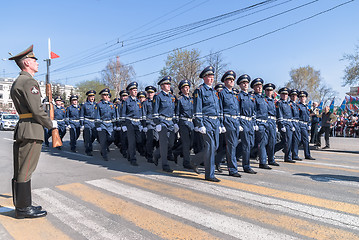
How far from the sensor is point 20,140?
3.71 metres

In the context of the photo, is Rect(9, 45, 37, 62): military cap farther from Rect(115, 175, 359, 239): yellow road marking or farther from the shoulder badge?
Rect(115, 175, 359, 239): yellow road marking

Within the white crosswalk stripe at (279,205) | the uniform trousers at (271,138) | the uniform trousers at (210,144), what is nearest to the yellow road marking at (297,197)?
the white crosswalk stripe at (279,205)

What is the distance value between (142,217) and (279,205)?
6.43ft

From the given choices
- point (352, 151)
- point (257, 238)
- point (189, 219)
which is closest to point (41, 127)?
point (189, 219)

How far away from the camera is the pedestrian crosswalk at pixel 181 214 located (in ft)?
10.5

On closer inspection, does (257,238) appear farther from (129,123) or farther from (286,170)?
(129,123)

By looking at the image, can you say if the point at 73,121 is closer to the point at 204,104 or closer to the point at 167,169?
the point at 167,169

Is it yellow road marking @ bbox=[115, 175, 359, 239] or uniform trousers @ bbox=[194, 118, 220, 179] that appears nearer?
yellow road marking @ bbox=[115, 175, 359, 239]

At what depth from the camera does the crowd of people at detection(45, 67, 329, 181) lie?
19.8ft

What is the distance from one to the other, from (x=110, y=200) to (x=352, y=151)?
1012 cm

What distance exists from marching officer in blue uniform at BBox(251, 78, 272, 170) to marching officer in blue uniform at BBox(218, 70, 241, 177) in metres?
1.23

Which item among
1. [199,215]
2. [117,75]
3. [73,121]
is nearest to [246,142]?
[199,215]

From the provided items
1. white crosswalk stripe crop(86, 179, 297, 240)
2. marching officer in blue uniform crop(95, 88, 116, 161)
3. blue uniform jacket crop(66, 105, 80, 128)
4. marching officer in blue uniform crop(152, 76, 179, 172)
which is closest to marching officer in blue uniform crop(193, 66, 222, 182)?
marching officer in blue uniform crop(152, 76, 179, 172)

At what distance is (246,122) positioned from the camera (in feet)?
22.0
